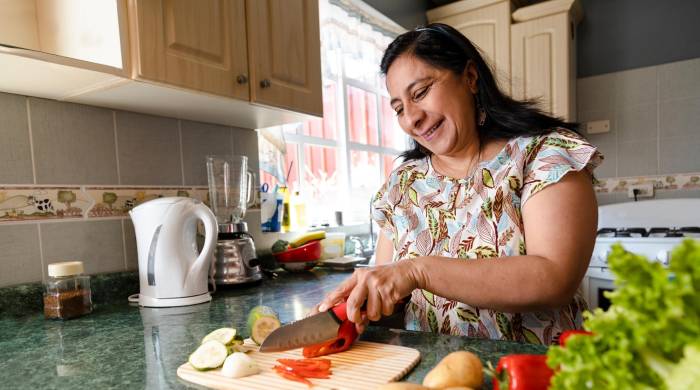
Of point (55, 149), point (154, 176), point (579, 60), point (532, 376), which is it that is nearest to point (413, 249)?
point (532, 376)

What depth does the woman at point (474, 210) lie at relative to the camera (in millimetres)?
795

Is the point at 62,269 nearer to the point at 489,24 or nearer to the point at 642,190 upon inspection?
the point at 489,24

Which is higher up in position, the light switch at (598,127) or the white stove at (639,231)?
A: the light switch at (598,127)

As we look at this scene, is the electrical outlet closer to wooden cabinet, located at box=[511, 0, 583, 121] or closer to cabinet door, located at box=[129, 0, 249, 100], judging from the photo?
wooden cabinet, located at box=[511, 0, 583, 121]

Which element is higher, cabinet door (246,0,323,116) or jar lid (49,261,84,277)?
cabinet door (246,0,323,116)

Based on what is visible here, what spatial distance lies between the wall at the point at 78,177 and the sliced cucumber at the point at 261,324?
0.73 meters

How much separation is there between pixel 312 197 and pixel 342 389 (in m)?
1.76

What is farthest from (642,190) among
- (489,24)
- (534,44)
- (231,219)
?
(231,219)

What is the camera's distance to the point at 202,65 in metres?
1.14

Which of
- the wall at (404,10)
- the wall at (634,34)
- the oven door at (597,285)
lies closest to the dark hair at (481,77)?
the oven door at (597,285)

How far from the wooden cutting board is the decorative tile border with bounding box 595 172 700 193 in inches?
93.2

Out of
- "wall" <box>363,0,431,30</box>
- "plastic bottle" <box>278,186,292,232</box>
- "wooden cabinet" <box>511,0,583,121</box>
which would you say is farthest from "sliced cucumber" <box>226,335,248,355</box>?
"wooden cabinet" <box>511,0,583,121</box>

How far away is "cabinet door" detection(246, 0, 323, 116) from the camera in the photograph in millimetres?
1311

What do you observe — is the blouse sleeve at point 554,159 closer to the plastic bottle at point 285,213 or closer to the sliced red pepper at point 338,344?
the sliced red pepper at point 338,344
